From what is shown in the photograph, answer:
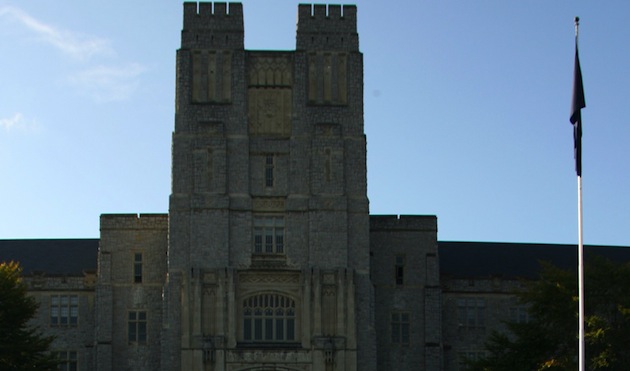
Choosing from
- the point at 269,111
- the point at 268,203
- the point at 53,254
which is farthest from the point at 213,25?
the point at 53,254

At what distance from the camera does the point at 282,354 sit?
220 feet

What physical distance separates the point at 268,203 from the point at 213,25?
32.2ft

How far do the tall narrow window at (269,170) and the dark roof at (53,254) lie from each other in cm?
1249

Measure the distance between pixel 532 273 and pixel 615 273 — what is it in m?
17.7

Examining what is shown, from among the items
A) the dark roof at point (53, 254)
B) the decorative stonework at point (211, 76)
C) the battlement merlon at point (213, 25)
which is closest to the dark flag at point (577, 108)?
the decorative stonework at point (211, 76)

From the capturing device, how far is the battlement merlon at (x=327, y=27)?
231 feet

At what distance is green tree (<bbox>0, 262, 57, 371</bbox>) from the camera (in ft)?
198

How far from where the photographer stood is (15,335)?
6134cm

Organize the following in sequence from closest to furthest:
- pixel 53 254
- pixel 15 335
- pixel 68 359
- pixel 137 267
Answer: pixel 15 335 < pixel 137 267 < pixel 68 359 < pixel 53 254

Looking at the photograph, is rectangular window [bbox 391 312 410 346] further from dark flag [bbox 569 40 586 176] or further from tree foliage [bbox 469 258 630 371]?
dark flag [bbox 569 40 586 176]

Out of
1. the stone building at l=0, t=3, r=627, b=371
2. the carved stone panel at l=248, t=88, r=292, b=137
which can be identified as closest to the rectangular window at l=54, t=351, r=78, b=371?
the stone building at l=0, t=3, r=627, b=371

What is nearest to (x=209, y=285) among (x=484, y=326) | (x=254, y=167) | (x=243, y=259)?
(x=243, y=259)

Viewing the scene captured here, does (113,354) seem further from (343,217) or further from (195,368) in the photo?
(343,217)

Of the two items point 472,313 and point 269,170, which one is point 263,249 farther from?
point 472,313
